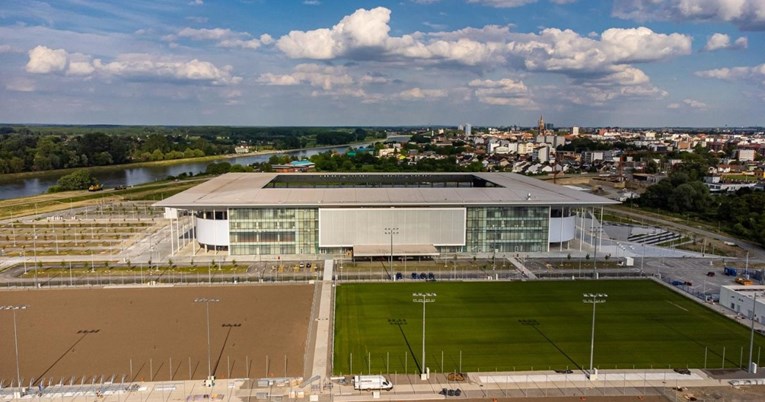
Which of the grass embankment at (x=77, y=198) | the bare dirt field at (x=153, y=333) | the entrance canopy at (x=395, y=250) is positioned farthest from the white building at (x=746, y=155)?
the bare dirt field at (x=153, y=333)

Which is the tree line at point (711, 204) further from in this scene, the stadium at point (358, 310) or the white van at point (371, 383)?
the white van at point (371, 383)

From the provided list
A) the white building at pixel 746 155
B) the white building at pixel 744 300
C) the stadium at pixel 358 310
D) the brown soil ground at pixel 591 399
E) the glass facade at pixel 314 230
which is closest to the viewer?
the brown soil ground at pixel 591 399

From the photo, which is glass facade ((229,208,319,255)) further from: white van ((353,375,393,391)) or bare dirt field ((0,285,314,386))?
white van ((353,375,393,391))

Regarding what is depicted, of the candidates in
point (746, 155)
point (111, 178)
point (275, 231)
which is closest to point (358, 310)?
point (275, 231)

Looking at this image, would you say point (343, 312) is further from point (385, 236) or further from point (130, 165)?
point (130, 165)

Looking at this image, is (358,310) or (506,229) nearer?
(358,310)

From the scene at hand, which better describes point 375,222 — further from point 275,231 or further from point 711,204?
point 711,204
